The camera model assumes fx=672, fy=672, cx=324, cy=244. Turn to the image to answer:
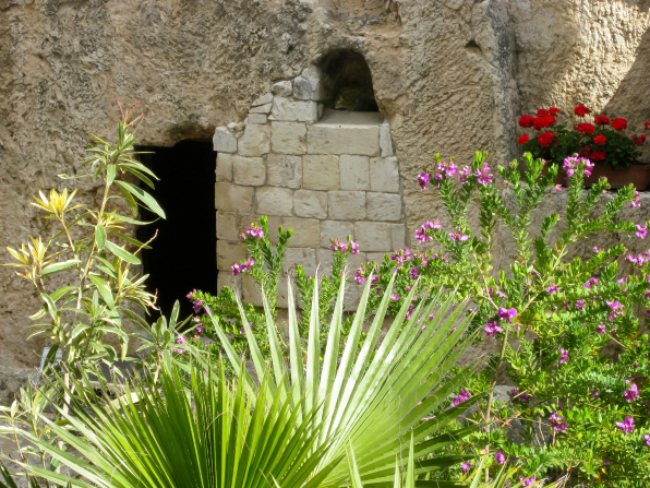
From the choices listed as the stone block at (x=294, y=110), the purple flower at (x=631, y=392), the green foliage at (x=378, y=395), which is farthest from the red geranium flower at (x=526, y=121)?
the green foliage at (x=378, y=395)

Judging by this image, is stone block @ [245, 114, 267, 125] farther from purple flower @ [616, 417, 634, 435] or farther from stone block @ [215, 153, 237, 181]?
purple flower @ [616, 417, 634, 435]

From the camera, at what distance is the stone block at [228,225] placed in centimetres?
516

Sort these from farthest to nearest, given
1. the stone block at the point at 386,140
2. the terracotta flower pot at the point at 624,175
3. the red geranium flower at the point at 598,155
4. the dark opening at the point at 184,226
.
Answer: the dark opening at the point at 184,226 < the stone block at the point at 386,140 < the terracotta flower pot at the point at 624,175 < the red geranium flower at the point at 598,155

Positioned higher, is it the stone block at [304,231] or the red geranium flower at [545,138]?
the red geranium flower at [545,138]

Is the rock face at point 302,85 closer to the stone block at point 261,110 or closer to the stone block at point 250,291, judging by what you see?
the stone block at point 261,110

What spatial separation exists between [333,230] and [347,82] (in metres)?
1.24

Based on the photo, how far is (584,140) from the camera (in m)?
4.29

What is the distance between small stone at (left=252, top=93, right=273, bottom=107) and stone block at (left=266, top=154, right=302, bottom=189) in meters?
0.38

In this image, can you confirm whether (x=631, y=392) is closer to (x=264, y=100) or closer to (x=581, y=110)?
(x=581, y=110)

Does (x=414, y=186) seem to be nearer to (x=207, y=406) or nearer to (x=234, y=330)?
(x=234, y=330)

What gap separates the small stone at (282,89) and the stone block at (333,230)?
98 centimetres

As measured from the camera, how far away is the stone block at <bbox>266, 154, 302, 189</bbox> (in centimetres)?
498

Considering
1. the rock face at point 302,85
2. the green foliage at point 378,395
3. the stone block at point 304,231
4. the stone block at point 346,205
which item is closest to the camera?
the green foliage at point 378,395

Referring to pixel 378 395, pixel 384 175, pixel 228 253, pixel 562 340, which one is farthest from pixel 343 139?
pixel 378 395
